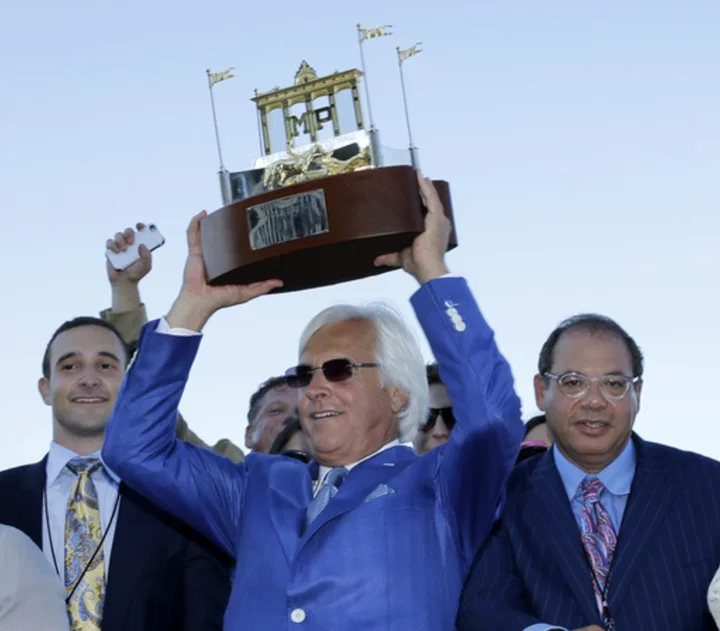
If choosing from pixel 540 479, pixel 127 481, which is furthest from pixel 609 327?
pixel 127 481

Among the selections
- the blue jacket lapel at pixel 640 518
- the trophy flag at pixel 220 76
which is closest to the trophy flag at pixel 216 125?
the trophy flag at pixel 220 76

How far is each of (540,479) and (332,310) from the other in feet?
2.98

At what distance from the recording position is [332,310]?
4.53m

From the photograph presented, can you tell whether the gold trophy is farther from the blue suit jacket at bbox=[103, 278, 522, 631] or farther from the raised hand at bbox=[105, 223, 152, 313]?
the raised hand at bbox=[105, 223, 152, 313]

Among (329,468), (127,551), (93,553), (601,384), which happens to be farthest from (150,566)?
(601,384)

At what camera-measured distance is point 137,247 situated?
5.36 meters

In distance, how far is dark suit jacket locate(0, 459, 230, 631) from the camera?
4625mm

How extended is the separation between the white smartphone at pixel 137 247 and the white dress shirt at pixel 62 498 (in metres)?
0.81

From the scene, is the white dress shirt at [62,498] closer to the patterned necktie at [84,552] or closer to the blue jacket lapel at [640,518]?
the patterned necktie at [84,552]

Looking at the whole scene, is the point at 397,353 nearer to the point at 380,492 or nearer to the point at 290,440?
the point at 380,492

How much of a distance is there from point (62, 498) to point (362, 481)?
53.5 inches

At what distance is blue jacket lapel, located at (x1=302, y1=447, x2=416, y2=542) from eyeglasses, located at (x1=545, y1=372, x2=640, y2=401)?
58cm

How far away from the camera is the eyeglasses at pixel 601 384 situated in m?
4.45

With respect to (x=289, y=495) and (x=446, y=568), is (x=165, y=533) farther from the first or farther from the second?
(x=446, y=568)
